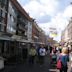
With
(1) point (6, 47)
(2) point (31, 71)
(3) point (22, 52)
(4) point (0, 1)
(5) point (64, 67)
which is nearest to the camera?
(5) point (64, 67)

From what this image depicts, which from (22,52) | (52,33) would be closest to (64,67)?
(22,52)

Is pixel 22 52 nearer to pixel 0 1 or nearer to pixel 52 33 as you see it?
pixel 0 1

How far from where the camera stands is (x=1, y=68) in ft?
82.2

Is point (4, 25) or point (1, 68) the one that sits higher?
point (4, 25)

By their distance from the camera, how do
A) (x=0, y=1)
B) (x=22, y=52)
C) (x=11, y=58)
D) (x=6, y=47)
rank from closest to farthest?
(x=11, y=58) < (x=6, y=47) < (x=22, y=52) < (x=0, y=1)

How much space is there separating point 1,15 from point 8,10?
4.84 meters

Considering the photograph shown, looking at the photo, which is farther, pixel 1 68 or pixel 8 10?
pixel 8 10

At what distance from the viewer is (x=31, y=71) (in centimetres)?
2439

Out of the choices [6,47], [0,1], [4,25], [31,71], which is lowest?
[31,71]

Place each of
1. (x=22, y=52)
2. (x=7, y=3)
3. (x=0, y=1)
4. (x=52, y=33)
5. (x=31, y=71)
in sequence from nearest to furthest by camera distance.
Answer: (x=31, y=71)
(x=22, y=52)
(x=0, y=1)
(x=7, y=3)
(x=52, y=33)

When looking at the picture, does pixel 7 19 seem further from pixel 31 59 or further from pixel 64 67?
pixel 64 67

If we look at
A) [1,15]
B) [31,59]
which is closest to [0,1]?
[1,15]

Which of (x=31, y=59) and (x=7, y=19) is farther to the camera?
(x=7, y=19)

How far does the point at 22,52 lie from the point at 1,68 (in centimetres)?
2143
